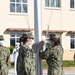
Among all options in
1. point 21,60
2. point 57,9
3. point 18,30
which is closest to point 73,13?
point 57,9

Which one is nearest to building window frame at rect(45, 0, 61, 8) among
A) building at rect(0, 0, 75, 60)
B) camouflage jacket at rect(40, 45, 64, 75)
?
building at rect(0, 0, 75, 60)

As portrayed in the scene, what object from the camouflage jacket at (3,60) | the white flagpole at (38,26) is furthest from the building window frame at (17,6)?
the white flagpole at (38,26)

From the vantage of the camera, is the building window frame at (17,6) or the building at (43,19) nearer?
the building at (43,19)

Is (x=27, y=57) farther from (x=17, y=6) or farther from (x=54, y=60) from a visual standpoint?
(x=17, y=6)

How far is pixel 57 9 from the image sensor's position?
40.2 metres

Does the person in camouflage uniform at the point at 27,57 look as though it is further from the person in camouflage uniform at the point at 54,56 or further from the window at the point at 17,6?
the window at the point at 17,6

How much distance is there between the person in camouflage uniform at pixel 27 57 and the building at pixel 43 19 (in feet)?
93.7

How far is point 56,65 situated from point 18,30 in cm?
3015

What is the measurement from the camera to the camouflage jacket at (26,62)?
8766mm

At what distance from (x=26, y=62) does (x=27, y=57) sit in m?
0.11

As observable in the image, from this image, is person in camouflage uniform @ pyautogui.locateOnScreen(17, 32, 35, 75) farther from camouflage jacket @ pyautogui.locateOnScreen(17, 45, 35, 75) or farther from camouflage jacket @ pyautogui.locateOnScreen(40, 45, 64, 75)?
camouflage jacket @ pyautogui.locateOnScreen(40, 45, 64, 75)

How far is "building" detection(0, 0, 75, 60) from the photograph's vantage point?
38.3 m

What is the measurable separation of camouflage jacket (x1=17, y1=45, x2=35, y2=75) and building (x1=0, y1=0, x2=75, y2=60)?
2855 cm

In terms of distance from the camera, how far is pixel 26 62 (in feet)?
29.0
